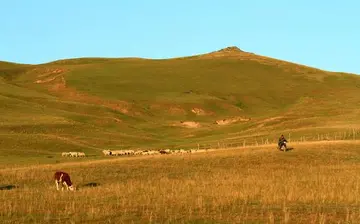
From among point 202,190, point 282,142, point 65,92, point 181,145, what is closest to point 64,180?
point 202,190

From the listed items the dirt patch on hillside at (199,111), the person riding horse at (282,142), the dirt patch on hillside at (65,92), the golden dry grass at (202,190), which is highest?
the dirt patch on hillside at (65,92)

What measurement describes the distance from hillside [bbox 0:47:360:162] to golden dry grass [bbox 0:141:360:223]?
17859mm

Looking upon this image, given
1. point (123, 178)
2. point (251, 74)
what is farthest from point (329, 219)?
point (251, 74)

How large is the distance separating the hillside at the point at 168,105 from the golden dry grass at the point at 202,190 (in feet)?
58.6

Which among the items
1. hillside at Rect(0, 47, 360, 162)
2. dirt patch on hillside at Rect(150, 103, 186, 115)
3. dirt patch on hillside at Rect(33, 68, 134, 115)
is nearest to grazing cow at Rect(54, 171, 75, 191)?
hillside at Rect(0, 47, 360, 162)

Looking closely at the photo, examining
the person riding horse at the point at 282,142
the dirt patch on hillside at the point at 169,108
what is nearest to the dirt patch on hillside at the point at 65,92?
the dirt patch on hillside at the point at 169,108

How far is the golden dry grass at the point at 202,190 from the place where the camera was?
2070 cm

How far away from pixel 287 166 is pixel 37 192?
804 inches

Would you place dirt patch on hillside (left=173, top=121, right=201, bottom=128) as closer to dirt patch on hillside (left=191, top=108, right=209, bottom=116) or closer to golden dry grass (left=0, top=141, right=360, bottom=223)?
dirt patch on hillside (left=191, top=108, right=209, bottom=116)

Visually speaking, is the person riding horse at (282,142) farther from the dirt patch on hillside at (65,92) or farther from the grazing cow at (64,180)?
the dirt patch on hillside at (65,92)

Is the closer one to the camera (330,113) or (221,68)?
(330,113)

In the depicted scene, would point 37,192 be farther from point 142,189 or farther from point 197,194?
point 197,194

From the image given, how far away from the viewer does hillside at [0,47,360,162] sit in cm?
7731

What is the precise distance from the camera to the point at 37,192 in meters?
29.6
